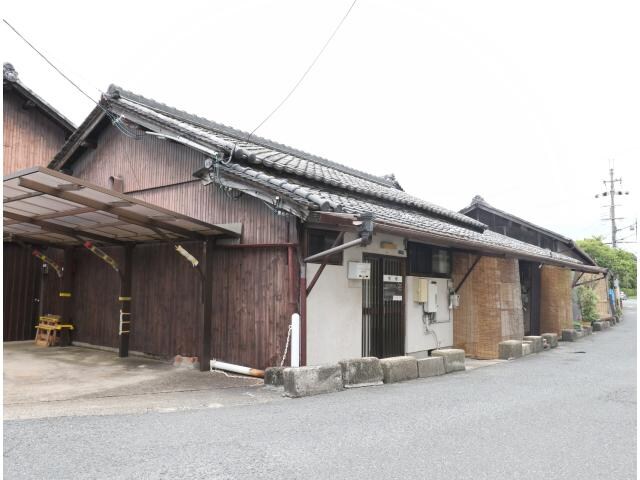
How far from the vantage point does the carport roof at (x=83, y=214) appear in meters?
6.16

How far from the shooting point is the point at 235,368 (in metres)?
7.78

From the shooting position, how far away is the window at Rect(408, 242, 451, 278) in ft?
34.0

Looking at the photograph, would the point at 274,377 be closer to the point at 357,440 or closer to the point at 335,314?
the point at 335,314

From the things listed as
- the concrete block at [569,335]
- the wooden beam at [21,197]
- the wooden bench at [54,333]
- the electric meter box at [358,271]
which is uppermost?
the wooden beam at [21,197]

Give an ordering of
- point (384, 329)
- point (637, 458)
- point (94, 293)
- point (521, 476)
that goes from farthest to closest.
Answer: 1. point (94, 293)
2. point (384, 329)
3. point (637, 458)
4. point (521, 476)

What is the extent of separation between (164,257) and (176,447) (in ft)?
18.3

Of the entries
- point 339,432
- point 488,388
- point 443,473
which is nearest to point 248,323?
point 339,432

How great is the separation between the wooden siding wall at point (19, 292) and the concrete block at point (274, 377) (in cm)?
828

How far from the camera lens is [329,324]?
25.9ft

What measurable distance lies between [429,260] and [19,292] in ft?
33.8

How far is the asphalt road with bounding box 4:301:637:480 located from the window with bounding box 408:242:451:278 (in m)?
3.92

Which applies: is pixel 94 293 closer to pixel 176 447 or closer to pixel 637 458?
pixel 176 447

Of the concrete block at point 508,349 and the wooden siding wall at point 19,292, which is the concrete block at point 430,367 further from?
the wooden siding wall at point 19,292

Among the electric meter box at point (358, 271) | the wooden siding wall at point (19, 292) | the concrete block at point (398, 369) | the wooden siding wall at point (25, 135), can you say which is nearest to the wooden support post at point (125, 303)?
the wooden siding wall at point (19, 292)
